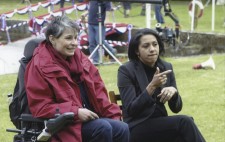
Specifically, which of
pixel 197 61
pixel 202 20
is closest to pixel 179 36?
pixel 197 61

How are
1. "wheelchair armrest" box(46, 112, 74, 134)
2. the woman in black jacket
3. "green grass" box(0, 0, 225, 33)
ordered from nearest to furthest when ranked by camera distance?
"wheelchair armrest" box(46, 112, 74, 134) < the woman in black jacket < "green grass" box(0, 0, 225, 33)

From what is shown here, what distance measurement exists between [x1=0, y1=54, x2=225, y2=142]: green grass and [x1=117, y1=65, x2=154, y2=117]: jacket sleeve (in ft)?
5.36

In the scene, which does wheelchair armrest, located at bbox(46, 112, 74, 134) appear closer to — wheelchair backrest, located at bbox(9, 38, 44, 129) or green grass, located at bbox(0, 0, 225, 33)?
wheelchair backrest, located at bbox(9, 38, 44, 129)

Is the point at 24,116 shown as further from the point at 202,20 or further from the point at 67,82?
the point at 202,20

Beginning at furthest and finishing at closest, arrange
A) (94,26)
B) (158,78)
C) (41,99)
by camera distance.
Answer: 1. (94,26)
2. (158,78)
3. (41,99)

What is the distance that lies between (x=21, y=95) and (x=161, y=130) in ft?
3.55

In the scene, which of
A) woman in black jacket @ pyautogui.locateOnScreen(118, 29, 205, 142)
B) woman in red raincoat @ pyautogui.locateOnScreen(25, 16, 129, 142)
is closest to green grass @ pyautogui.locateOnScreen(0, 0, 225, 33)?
woman in black jacket @ pyautogui.locateOnScreen(118, 29, 205, 142)

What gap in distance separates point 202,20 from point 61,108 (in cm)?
1477

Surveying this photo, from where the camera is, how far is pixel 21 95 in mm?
4168

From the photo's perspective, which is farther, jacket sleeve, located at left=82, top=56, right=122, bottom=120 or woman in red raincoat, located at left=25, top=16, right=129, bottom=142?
jacket sleeve, located at left=82, top=56, right=122, bottom=120

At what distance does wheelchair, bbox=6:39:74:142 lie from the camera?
12.5 feet

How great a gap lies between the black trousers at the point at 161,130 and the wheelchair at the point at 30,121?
641 mm

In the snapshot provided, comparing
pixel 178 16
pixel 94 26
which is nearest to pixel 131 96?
pixel 94 26

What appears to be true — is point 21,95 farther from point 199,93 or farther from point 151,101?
point 199,93
